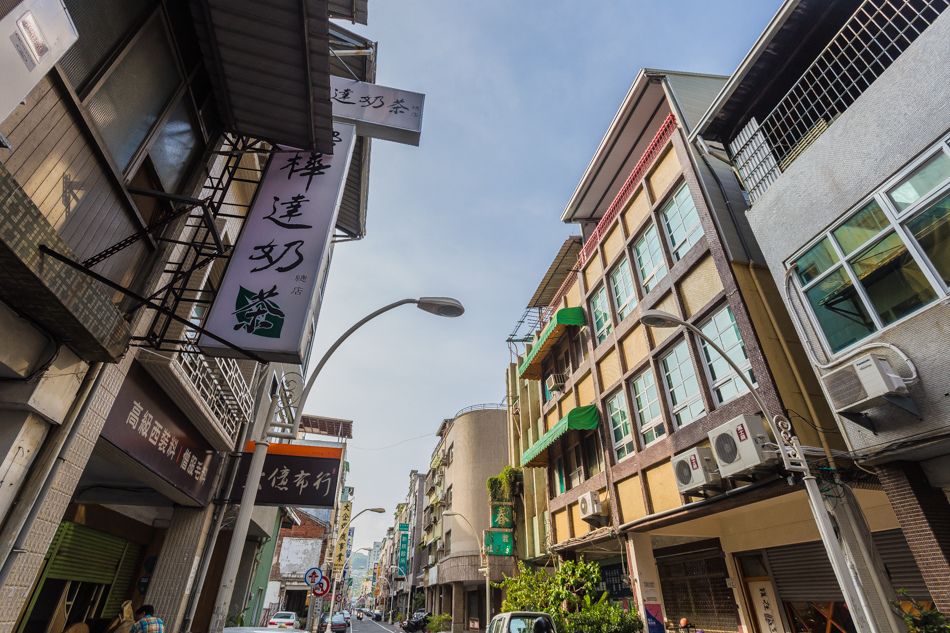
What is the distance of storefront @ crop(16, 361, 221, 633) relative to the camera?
277 inches

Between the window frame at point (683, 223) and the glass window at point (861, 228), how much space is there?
3.66 metres

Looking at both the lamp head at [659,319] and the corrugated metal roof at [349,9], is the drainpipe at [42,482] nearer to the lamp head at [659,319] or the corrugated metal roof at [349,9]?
the lamp head at [659,319]

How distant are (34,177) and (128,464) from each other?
491 cm

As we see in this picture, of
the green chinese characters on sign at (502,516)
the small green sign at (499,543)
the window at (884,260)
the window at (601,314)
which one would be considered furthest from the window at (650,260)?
the small green sign at (499,543)

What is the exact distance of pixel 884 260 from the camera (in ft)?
24.6

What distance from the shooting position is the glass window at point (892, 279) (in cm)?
702

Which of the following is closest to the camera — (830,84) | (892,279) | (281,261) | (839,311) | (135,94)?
(135,94)

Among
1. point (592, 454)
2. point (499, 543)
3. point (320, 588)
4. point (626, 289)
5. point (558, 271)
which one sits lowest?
point (320, 588)

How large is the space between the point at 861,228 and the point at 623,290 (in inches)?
320

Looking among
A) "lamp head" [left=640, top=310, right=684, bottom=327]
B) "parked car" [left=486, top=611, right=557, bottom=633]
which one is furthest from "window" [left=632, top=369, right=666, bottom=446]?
"parked car" [left=486, top=611, right=557, bottom=633]

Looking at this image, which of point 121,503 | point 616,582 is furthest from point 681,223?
point 121,503

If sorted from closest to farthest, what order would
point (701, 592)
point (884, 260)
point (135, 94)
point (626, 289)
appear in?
point (135, 94) < point (884, 260) < point (701, 592) < point (626, 289)

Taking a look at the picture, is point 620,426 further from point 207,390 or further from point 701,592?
point 207,390

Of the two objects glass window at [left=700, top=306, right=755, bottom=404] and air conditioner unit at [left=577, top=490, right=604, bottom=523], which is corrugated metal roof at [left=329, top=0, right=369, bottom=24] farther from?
air conditioner unit at [left=577, top=490, right=604, bottom=523]
